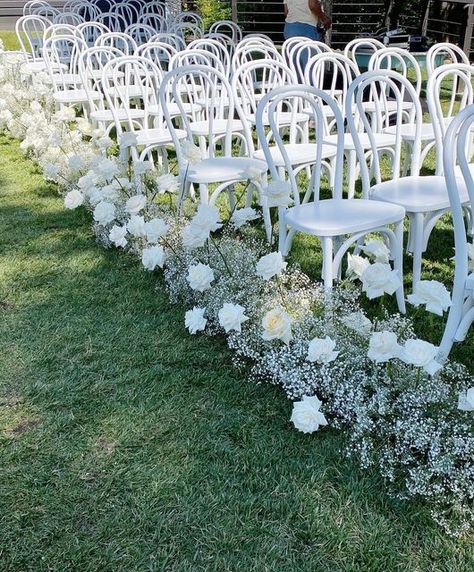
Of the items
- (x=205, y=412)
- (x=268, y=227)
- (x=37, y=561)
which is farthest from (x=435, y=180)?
(x=37, y=561)

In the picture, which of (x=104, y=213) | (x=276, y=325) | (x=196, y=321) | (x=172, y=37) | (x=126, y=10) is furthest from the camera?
(x=126, y=10)

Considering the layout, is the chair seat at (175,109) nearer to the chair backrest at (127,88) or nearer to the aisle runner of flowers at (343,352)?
the chair backrest at (127,88)

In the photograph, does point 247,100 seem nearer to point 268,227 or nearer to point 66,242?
point 268,227

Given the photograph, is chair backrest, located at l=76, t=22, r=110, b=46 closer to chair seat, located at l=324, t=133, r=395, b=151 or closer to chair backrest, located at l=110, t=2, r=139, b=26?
chair backrest, located at l=110, t=2, r=139, b=26

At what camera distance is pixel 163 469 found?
2.02m

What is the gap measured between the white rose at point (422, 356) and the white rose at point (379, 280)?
25 centimetres

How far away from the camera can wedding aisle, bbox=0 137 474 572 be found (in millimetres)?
1721

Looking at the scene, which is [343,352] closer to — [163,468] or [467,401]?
[467,401]

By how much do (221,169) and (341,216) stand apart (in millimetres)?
1032

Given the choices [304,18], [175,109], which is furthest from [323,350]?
[304,18]

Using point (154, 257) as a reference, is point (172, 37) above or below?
above

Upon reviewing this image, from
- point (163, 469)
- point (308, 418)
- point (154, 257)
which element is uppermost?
point (154, 257)

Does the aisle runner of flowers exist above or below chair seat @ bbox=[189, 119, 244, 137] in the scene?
below

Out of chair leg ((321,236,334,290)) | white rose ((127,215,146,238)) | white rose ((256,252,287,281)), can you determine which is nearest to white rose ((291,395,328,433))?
white rose ((256,252,287,281))
